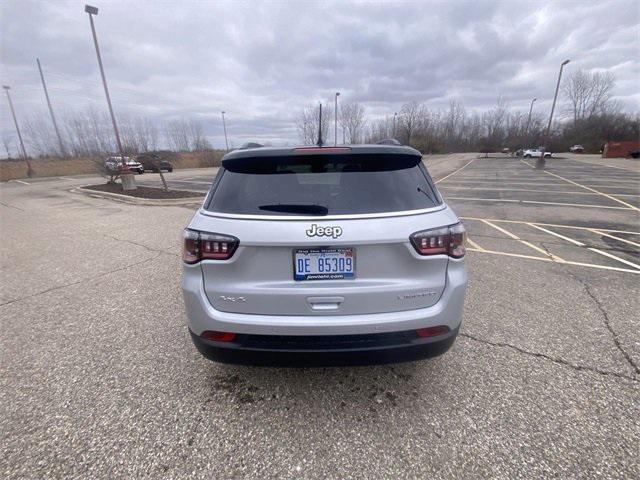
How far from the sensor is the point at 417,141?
67.3 metres

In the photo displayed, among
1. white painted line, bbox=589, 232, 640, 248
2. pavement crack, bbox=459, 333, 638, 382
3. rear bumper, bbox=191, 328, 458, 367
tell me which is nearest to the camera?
rear bumper, bbox=191, 328, 458, 367

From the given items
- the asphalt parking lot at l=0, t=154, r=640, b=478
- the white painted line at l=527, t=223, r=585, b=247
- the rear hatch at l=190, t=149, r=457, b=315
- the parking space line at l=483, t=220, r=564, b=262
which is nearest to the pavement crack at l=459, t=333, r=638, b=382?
the asphalt parking lot at l=0, t=154, r=640, b=478

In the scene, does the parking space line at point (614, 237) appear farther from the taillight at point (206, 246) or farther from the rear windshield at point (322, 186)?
the taillight at point (206, 246)

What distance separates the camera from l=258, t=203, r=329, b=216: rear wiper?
1917 mm

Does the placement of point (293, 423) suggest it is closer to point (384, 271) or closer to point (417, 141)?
point (384, 271)

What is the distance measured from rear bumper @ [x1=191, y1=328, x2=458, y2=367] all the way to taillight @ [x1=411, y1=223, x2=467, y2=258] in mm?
542

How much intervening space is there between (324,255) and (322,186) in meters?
0.49

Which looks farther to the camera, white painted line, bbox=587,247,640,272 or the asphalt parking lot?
white painted line, bbox=587,247,640,272

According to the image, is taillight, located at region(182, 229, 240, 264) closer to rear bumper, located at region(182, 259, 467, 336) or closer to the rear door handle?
rear bumper, located at region(182, 259, 467, 336)

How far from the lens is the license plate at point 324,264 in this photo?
73.2 inches

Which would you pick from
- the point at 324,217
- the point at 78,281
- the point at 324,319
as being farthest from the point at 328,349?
the point at 78,281

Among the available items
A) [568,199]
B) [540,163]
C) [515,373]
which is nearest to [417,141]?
[540,163]

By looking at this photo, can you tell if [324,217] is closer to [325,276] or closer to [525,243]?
[325,276]

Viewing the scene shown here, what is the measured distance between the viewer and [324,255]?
1869 millimetres
